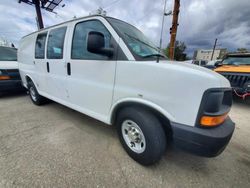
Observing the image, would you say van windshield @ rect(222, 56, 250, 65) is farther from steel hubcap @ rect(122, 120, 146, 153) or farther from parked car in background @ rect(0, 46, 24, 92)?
parked car in background @ rect(0, 46, 24, 92)

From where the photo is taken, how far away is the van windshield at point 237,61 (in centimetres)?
507

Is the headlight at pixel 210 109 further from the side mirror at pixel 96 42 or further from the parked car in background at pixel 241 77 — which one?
the parked car in background at pixel 241 77

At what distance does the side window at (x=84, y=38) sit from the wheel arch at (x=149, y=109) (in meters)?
0.70

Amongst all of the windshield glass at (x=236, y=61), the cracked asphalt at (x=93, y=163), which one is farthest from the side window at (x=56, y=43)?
the windshield glass at (x=236, y=61)

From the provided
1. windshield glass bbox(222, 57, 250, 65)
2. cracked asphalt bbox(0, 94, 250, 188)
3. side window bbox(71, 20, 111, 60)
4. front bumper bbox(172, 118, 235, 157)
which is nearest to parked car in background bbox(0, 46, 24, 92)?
cracked asphalt bbox(0, 94, 250, 188)

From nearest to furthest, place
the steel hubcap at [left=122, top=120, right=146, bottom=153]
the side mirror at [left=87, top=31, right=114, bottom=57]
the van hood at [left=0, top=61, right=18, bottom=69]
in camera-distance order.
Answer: the side mirror at [left=87, top=31, right=114, bottom=57], the steel hubcap at [left=122, top=120, right=146, bottom=153], the van hood at [left=0, top=61, right=18, bottom=69]

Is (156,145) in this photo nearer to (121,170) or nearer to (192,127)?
(192,127)

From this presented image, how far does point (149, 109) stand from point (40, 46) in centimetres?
320

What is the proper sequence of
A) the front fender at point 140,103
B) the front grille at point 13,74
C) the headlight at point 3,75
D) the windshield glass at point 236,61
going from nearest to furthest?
1. the front fender at point 140,103
2. the headlight at point 3,75
3. the front grille at point 13,74
4. the windshield glass at point 236,61

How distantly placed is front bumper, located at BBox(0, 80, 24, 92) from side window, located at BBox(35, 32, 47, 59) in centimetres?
225

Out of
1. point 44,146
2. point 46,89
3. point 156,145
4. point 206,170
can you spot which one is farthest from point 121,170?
point 46,89

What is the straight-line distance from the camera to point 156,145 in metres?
1.62

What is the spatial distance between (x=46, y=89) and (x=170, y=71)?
3161 millimetres

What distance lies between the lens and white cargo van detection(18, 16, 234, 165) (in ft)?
4.38
